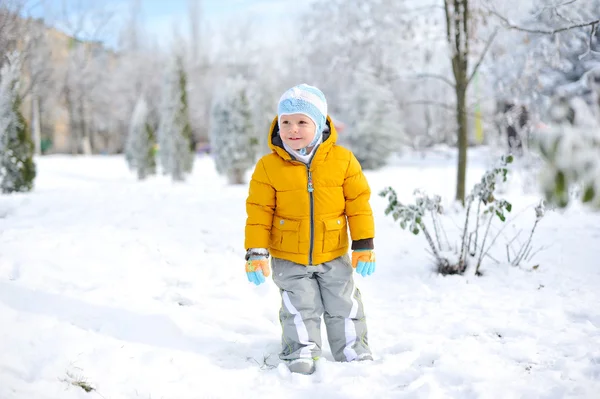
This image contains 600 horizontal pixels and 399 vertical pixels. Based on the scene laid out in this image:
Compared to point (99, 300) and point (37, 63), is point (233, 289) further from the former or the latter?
point (37, 63)

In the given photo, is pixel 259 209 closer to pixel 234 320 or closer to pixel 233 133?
pixel 234 320

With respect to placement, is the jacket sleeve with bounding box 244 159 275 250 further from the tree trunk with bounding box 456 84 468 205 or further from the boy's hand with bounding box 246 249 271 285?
the tree trunk with bounding box 456 84 468 205

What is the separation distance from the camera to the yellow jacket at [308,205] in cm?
266

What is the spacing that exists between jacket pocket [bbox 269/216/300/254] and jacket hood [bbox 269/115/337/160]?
1.25ft

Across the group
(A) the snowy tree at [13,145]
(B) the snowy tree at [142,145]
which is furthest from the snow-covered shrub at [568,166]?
(B) the snowy tree at [142,145]

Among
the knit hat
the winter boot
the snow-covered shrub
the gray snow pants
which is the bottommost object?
the winter boot

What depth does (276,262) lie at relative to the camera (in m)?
2.78

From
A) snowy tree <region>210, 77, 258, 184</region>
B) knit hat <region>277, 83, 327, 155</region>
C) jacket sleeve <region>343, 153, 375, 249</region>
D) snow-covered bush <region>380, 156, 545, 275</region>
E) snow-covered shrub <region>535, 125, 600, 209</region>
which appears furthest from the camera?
snowy tree <region>210, 77, 258, 184</region>

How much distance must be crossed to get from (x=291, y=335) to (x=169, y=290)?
4.60 ft

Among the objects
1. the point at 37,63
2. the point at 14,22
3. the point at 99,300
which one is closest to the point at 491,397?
the point at 99,300

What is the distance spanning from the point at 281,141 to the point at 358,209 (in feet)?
2.02

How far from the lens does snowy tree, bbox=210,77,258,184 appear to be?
1338cm

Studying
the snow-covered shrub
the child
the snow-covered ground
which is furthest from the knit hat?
the snow-covered shrub

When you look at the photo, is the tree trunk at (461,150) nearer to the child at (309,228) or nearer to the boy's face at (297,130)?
the child at (309,228)
